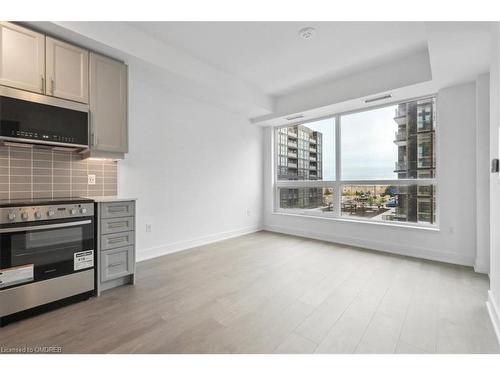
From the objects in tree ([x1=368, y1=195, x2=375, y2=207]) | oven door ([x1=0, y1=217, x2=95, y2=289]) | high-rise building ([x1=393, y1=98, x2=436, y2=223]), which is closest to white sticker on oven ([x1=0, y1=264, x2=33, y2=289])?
oven door ([x1=0, y1=217, x2=95, y2=289])

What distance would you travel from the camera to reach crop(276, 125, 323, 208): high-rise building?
4.89 m

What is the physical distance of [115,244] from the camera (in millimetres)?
2445

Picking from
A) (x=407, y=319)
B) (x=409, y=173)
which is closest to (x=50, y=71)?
(x=407, y=319)

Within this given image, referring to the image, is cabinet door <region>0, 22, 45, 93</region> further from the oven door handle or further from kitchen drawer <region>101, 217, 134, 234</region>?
kitchen drawer <region>101, 217, 134, 234</region>

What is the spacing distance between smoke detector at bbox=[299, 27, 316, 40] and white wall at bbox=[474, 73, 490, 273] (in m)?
2.11

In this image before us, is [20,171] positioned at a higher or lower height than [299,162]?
lower

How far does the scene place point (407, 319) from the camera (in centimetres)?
189

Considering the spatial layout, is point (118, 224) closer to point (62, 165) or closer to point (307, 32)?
point (62, 165)

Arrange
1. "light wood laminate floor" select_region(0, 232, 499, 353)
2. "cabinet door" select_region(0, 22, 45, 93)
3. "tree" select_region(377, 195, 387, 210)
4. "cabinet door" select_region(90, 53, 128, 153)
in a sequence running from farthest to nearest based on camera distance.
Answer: "tree" select_region(377, 195, 387, 210) < "cabinet door" select_region(90, 53, 128, 153) < "cabinet door" select_region(0, 22, 45, 93) < "light wood laminate floor" select_region(0, 232, 499, 353)

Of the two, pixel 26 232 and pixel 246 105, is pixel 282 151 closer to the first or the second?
pixel 246 105

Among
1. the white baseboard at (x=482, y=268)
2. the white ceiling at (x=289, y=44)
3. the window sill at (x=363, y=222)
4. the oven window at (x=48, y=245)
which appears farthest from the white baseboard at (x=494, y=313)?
the oven window at (x=48, y=245)

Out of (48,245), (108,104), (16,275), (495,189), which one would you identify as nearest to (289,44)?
(108,104)

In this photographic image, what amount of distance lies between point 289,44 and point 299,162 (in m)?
2.60
